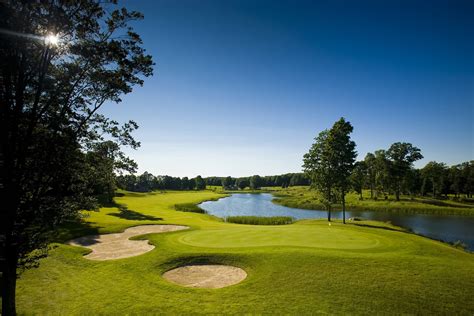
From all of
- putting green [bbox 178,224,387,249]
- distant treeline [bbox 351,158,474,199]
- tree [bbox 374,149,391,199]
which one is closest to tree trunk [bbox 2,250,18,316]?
putting green [bbox 178,224,387,249]

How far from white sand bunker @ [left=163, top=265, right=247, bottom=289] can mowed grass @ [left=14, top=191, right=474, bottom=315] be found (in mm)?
508

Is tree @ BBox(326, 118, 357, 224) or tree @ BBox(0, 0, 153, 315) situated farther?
tree @ BBox(326, 118, 357, 224)

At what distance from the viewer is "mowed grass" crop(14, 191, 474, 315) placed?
10305mm

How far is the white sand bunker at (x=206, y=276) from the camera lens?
12.7 metres

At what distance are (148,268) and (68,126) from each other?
8954 millimetres

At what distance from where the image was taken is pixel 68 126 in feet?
31.8

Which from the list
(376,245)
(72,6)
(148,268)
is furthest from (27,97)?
(376,245)

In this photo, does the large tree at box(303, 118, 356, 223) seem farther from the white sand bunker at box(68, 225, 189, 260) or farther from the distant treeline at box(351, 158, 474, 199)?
the distant treeline at box(351, 158, 474, 199)

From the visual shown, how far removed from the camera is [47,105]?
8.91 m

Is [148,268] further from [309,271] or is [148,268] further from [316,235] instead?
[316,235]

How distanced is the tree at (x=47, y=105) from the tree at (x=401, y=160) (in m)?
82.4

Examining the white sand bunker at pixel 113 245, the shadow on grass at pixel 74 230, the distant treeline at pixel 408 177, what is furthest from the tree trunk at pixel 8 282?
the distant treeline at pixel 408 177

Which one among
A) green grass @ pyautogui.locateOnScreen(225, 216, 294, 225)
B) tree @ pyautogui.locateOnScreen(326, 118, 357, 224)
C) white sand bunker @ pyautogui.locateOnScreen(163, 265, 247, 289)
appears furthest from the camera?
green grass @ pyautogui.locateOnScreen(225, 216, 294, 225)

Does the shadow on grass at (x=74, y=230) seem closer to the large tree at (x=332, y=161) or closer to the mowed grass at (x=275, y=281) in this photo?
the mowed grass at (x=275, y=281)
